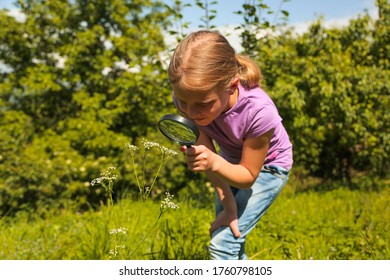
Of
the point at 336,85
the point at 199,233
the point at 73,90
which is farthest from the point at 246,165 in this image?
the point at 73,90

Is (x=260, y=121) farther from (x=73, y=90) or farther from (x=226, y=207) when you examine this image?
(x=73, y=90)

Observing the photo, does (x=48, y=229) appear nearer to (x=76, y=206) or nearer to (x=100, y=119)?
(x=76, y=206)

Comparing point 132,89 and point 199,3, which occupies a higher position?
point 199,3

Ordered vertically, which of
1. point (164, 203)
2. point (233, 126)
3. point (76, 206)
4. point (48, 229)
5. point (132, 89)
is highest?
point (233, 126)

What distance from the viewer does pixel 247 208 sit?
2.39 metres

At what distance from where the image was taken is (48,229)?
4820 mm

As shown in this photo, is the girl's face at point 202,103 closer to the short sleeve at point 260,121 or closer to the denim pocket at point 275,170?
the short sleeve at point 260,121

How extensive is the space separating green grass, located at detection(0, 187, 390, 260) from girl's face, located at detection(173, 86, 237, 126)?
0.72m

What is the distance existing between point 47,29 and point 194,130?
6.93 meters

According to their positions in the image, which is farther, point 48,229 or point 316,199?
point 316,199

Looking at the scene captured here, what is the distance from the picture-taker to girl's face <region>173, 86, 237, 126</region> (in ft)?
6.57

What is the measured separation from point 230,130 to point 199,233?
1.85 meters
